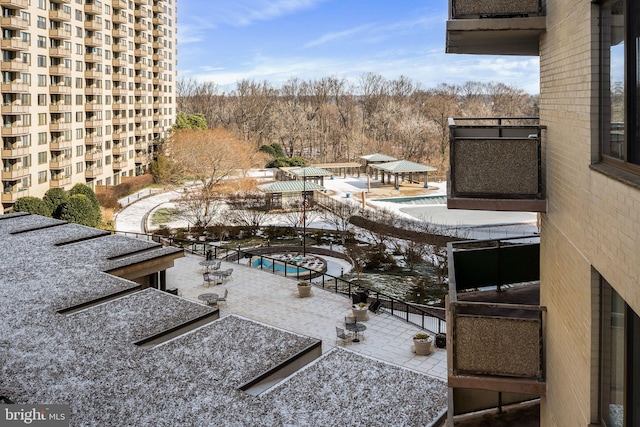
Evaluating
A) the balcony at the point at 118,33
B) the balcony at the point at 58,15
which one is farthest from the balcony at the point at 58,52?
the balcony at the point at 118,33

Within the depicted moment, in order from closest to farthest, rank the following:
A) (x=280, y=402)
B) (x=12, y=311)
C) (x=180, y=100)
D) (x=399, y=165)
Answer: (x=280, y=402), (x=12, y=311), (x=399, y=165), (x=180, y=100)

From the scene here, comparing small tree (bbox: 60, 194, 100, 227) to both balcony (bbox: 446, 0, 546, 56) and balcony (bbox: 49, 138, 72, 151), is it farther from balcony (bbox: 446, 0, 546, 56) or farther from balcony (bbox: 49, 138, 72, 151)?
balcony (bbox: 446, 0, 546, 56)

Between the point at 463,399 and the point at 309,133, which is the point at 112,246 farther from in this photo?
the point at 309,133

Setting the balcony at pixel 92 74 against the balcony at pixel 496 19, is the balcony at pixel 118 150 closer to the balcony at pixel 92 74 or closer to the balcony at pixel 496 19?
the balcony at pixel 92 74

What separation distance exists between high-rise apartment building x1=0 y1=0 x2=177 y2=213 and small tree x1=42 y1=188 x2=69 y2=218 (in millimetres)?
4052

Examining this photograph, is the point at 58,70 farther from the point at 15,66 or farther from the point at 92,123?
the point at 92,123

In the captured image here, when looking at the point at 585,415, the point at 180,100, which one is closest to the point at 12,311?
→ the point at 585,415

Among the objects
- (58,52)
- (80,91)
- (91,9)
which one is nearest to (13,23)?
(58,52)

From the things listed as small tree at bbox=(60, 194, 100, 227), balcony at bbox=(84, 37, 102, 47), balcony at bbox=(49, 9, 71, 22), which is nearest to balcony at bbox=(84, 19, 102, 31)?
balcony at bbox=(84, 37, 102, 47)

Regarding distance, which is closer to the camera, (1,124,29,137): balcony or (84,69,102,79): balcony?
(1,124,29,137): balcony

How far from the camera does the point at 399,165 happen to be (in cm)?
4553

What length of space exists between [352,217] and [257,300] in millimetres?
14735

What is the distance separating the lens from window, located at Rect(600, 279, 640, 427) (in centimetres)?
348

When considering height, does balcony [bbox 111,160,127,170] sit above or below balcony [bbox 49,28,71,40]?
below
